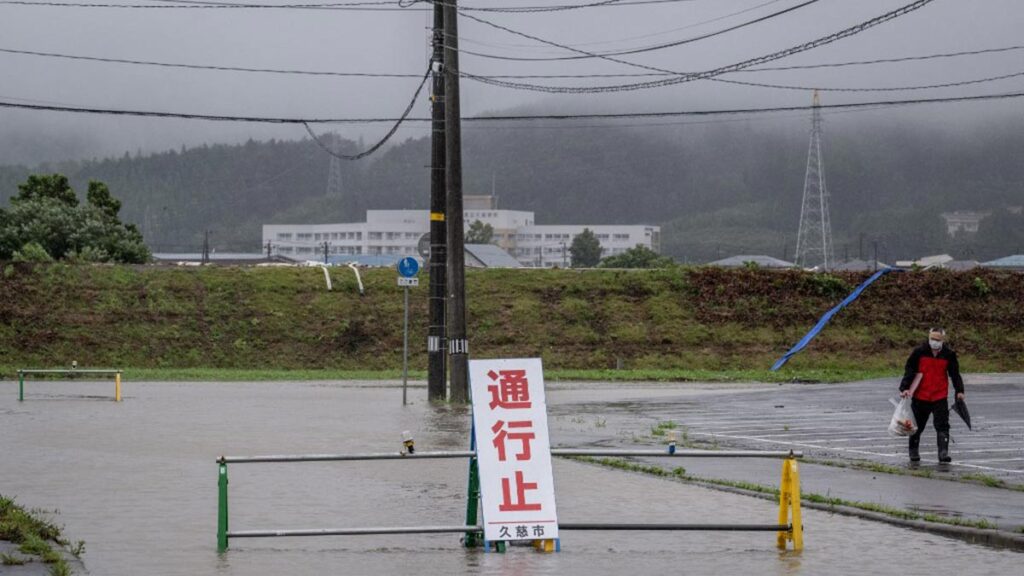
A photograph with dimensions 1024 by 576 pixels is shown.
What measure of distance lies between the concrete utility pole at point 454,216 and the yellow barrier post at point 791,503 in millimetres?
17277

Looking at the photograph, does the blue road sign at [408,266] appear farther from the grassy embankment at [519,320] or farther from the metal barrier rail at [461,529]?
the metal barrier rail at [461,529]

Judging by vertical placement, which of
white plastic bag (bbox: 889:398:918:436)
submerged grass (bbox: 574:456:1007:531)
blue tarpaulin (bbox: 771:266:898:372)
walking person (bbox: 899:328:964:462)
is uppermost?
blue tarpaulin (bbox: 771:266:898:372)

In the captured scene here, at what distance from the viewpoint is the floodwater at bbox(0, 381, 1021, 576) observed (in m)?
11.2

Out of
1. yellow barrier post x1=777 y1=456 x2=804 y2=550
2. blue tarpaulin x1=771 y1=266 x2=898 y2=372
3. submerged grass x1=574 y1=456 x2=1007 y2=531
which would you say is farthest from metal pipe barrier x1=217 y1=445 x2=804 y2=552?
blue tarpaulin x1=771 y1=266 x2=898 y2=372

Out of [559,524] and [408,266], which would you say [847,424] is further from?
[559,524]

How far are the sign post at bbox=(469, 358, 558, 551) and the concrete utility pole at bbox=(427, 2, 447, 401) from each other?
704 inches

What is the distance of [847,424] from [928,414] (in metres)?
5.87

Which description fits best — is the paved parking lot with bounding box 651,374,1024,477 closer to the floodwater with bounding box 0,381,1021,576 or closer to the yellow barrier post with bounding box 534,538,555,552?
the floodwater with bounding box 0,381,1021,576

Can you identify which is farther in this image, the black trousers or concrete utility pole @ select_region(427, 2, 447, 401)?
concrete utility pole @ select_region(427, 2, 447, 401)

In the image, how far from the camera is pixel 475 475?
11.8 meters

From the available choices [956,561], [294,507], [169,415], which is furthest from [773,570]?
[169,415]

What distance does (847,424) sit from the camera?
24.7 m

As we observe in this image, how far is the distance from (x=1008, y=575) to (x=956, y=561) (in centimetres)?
65

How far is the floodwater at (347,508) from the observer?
11164 millimetres
